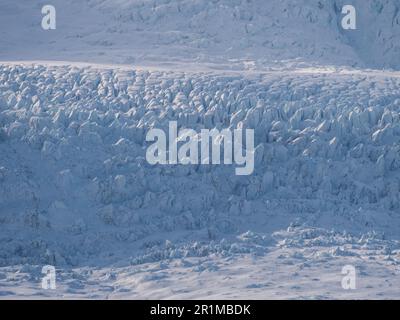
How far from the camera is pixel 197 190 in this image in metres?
9.17

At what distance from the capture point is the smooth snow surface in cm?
752

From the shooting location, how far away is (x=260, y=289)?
700cm

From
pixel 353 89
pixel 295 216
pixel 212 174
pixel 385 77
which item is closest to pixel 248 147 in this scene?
pixel 212 174

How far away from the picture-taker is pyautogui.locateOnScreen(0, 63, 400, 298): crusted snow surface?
7520 mm

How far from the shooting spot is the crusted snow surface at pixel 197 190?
296 inches

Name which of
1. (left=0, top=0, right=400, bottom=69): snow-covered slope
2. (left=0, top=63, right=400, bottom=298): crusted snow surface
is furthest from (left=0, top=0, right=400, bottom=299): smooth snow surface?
(left=0, top=0, right=400, bottom=69): snow-covered slope

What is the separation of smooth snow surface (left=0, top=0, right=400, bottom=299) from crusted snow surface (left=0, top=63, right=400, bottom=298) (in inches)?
0.9

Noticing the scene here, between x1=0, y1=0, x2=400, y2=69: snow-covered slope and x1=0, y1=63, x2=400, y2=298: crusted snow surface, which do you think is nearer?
x1=0, y1=63, x2=400, y2=298: crusted snow surface

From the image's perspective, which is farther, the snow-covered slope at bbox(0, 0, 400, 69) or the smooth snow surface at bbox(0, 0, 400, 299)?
the snow-covered slope at bbox(0, 0, 400, 69)

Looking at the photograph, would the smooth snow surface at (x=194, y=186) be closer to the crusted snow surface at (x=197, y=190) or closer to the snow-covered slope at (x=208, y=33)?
the crusted snow surface at (x=197, y=190)

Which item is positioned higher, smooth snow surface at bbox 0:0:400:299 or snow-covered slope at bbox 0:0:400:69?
snow-covered slope at bbox 0:0:400:69

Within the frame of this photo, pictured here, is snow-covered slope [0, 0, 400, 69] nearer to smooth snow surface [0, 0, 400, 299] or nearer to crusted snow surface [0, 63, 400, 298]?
smooth snow surface [0, 0, 400, 299]

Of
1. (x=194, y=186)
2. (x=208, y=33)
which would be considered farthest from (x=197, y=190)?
(x=208, y=33)

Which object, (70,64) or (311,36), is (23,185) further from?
(311,36)
